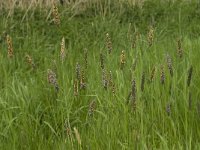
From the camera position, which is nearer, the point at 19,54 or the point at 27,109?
the point at 27,109

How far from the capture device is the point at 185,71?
324cm

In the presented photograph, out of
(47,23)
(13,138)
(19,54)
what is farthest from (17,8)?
(13,138)

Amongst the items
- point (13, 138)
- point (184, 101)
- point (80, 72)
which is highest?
point (80, 72)

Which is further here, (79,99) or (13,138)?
(79,99)

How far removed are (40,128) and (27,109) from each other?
29 cm

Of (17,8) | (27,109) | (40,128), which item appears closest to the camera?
(40,128)

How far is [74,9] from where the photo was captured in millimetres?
7129

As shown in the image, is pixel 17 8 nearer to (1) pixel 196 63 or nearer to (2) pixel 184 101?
(1) pixel 196 63

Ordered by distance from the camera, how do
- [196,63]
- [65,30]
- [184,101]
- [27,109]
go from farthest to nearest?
[65,30] → [196,63] → [27,109] → [184,101]

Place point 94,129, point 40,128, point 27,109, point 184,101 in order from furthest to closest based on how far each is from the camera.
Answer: point 27,109
point 40,128
point 184,101
point 94,129

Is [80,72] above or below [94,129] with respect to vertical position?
above

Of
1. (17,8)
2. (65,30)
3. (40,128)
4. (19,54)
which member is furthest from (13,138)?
(17,8)

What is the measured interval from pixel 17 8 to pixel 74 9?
0.83 metres

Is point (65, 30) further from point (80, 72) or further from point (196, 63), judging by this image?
point (80, 72)
